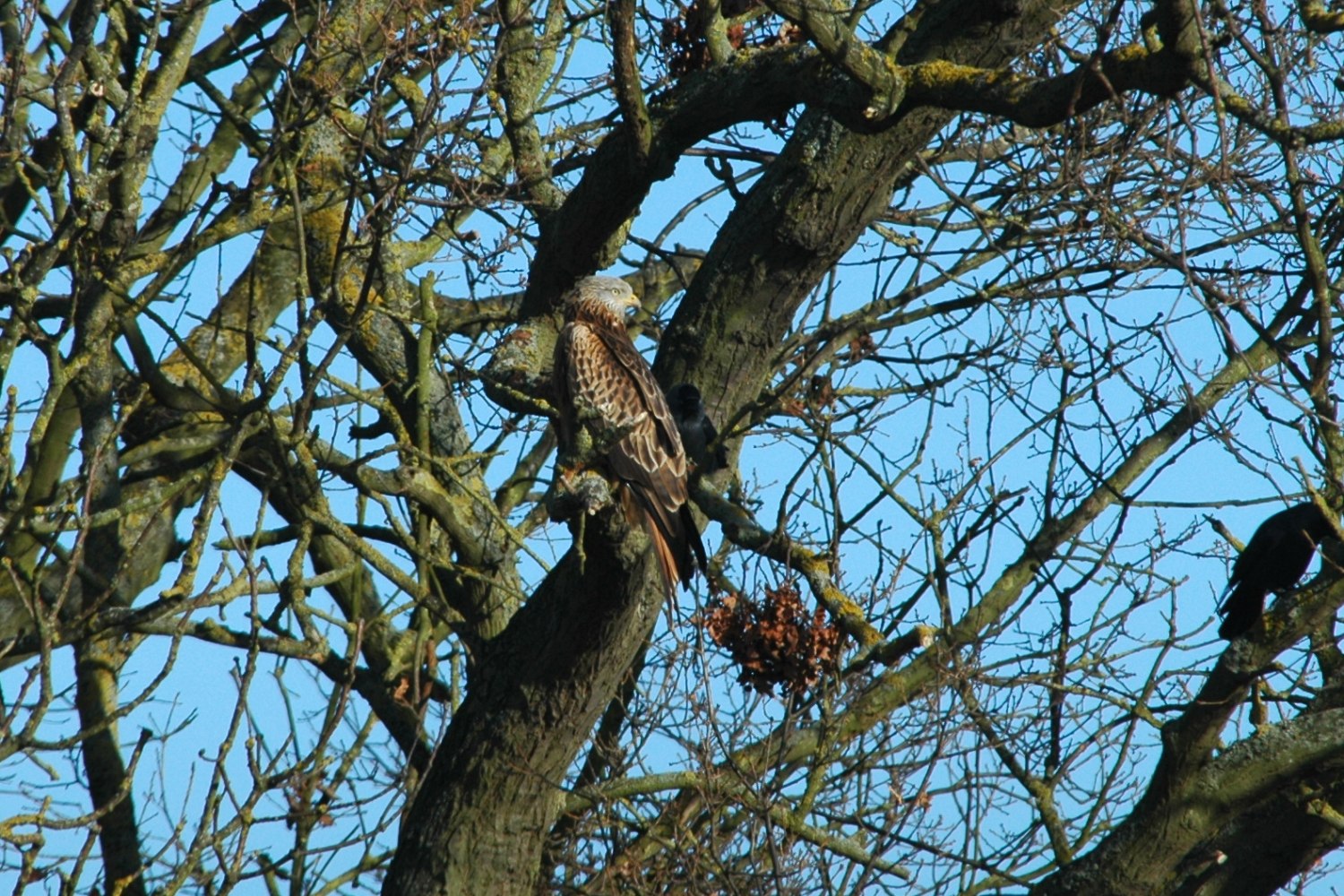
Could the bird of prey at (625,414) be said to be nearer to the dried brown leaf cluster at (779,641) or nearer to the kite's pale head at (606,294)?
the kite's pale head at (606,294)

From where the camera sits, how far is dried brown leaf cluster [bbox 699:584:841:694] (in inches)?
158

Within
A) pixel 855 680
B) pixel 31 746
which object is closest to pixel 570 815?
pixel 855 680

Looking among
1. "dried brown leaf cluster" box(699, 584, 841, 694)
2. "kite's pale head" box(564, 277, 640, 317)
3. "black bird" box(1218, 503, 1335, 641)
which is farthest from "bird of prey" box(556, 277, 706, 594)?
"black bird" box(1218, 503, 1335, 641)

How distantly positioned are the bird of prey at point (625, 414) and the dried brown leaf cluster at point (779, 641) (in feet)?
0.69

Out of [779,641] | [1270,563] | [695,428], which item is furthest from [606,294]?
[1270,563]

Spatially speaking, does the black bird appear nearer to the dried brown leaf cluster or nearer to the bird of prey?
the dried brown leaf cluster

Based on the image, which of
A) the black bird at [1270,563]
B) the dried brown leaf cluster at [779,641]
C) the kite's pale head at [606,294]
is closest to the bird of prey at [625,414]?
the kite's pale head at [606,294]

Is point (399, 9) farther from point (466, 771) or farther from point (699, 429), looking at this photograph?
point (466, 771)

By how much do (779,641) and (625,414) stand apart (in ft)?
3.46

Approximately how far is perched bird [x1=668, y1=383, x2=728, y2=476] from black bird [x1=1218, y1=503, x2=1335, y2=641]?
5.35ft

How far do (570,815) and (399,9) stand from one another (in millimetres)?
2989

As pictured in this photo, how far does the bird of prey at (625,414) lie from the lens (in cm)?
414

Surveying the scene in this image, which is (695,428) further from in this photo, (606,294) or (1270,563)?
(1270,563)

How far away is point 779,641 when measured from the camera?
4.01 m
